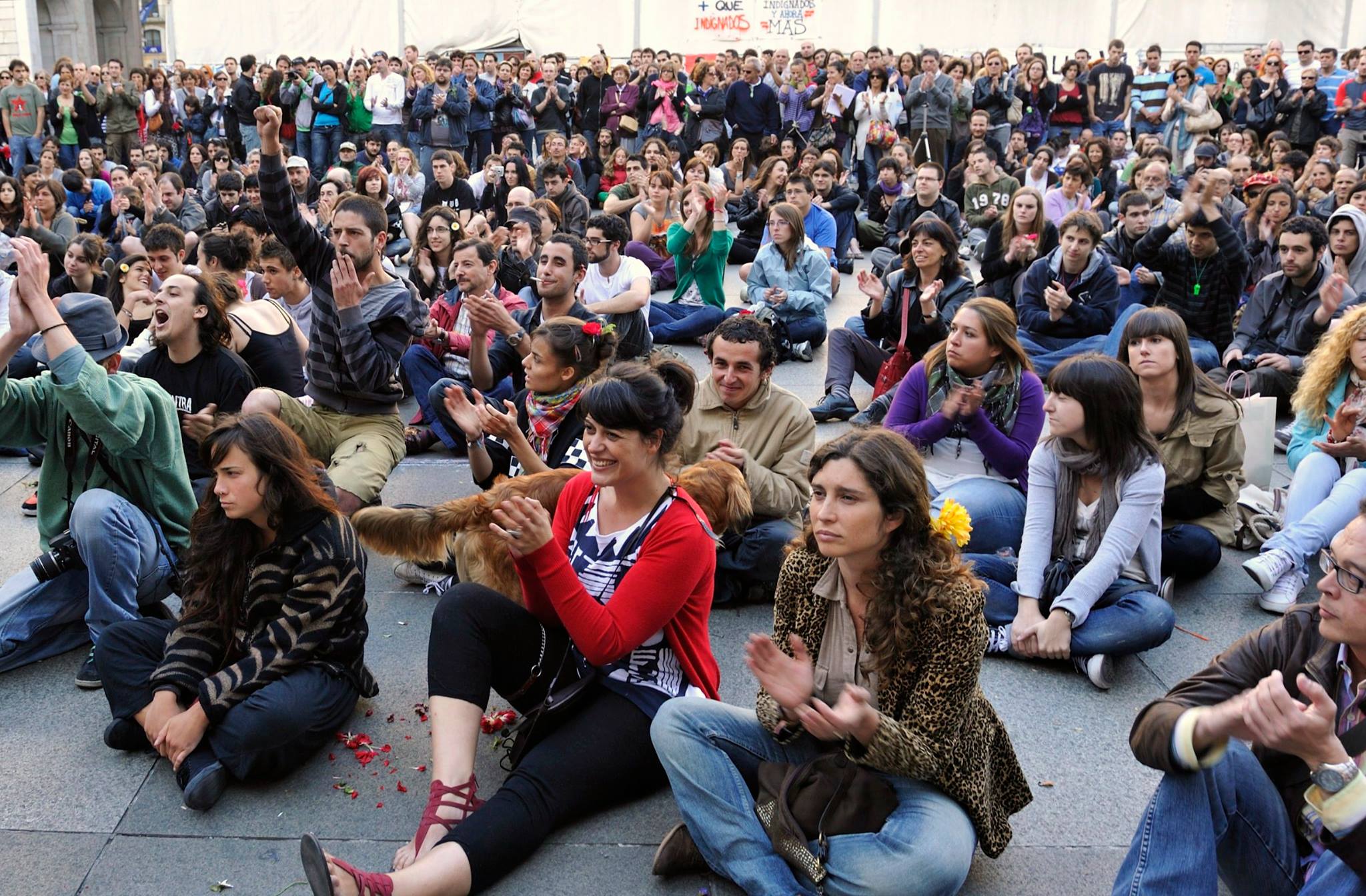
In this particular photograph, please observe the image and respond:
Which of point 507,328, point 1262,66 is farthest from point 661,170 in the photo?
point 1262,66

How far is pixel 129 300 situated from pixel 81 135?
10.4 metres

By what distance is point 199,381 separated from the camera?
16.2 feet

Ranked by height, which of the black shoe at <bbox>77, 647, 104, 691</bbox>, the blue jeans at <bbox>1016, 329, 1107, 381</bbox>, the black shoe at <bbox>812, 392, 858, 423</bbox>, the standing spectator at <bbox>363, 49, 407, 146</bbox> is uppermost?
the standing spectator at <bbox>363, 49, 407, 146</bbox>

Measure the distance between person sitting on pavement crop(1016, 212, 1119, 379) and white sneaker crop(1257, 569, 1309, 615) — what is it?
2.67 metres

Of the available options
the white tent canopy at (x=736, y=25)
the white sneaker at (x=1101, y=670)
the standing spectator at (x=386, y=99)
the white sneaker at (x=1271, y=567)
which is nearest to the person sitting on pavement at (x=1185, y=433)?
the white sneaker at (x=1271, y=567)

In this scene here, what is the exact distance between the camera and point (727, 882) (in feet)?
9.91

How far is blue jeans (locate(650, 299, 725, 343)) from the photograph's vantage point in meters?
8.75

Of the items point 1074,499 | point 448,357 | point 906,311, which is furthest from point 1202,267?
point 448,357

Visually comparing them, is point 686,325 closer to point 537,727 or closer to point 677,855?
point 537,727

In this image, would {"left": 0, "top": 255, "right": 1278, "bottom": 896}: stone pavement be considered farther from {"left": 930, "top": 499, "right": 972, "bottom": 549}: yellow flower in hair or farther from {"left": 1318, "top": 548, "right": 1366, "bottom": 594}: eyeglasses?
{"left": 1318, "top": 548, "right": 1366, "bottom": 594}: eyeglasses

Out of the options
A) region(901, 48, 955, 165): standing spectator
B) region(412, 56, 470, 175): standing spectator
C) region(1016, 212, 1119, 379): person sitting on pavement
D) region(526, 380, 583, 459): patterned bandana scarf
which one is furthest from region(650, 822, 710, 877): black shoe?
region(412, 56, 470, 175): standing spectator

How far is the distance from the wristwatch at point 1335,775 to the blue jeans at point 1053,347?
5.19m

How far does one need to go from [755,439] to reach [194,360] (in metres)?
2.27

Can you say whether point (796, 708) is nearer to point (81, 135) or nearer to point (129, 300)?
point (129, 300)
